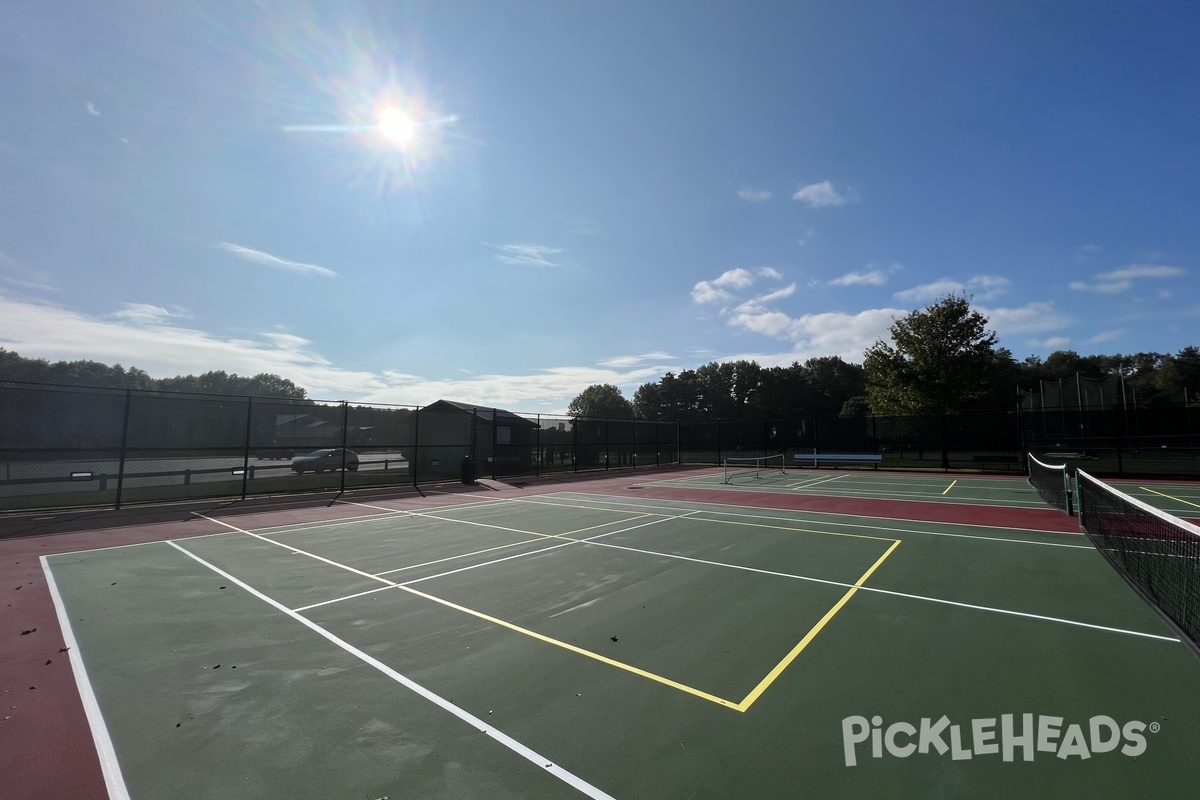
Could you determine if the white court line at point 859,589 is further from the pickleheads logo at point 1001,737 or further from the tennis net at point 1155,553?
the pickleheads logo at point 1001,737

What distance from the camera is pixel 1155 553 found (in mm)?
6977

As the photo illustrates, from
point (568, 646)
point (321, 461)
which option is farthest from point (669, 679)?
point (321, 461)

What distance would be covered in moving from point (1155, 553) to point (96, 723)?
12.2m

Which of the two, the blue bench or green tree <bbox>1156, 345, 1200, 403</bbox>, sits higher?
green tree <bbox>1156, 345, 1200, 403</bbox>

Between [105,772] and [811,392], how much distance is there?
7858cm

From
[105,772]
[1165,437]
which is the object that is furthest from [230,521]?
[1165,437]

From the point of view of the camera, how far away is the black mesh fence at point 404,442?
18.5 meters

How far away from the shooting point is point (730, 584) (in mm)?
6875

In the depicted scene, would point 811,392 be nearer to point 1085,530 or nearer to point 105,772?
point 1085,530

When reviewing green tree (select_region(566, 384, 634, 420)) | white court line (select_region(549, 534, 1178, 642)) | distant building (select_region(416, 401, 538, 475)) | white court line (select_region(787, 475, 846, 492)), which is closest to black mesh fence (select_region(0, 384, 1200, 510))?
distant building (select_region(416, 401, 538, 475))

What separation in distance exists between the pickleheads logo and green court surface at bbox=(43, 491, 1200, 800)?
2cm

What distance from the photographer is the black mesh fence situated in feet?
Result: 60.7

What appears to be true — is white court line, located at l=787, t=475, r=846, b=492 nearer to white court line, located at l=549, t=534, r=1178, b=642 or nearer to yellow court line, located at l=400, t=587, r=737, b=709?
white court line, located at l=549, t=534, r=1178, b=642

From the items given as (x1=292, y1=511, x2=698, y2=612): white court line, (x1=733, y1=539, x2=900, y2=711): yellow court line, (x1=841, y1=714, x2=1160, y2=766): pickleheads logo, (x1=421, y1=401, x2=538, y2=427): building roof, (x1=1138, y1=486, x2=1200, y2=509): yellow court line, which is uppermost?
(x1=421, y1=401, x2=538, y2=427): building roof
